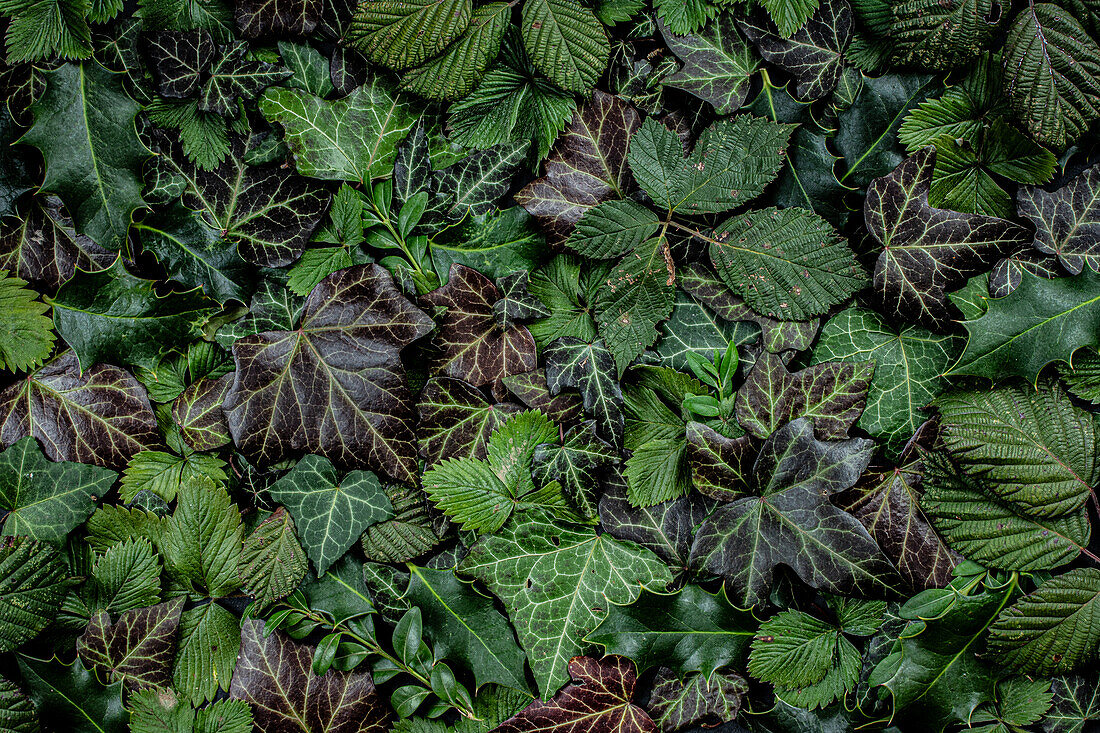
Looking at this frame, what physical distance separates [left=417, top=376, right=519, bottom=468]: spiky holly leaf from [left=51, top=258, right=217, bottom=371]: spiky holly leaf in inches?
21.3

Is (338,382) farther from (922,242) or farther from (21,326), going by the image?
(922,242)

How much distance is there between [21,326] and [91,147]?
0.41 meters

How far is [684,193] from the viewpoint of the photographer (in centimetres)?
130

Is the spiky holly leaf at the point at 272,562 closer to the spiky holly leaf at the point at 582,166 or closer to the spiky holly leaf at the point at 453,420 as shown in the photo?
the spiky holly leaf at the point at 453,420

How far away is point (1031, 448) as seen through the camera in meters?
1.20

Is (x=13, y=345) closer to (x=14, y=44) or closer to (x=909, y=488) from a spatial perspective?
(x=14, y=44)

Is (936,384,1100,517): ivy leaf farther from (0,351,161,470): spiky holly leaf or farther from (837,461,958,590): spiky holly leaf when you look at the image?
(0,351,161,470): spiky holly leaf

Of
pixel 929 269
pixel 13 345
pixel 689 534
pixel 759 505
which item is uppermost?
pixel 929 269

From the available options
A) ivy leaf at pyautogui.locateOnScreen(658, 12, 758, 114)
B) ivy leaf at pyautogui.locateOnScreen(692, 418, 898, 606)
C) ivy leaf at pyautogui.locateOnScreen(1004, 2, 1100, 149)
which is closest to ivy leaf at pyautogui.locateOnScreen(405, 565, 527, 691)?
ivy leaf at pyautogui.locateOnScreen(692, 418, 898, 606)

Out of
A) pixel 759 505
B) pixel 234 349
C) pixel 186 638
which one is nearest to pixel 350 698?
pixel 186 638

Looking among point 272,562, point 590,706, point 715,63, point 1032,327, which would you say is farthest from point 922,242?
point 272,562

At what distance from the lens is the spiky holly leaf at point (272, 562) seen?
1.33m

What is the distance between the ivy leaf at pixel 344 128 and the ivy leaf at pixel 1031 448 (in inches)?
50.7

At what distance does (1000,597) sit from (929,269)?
65 centimetres
